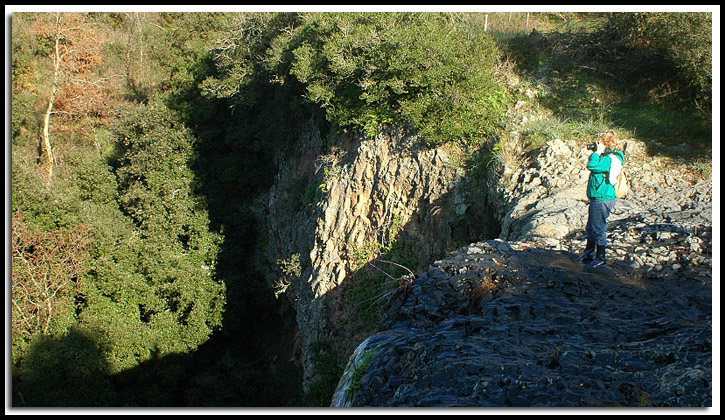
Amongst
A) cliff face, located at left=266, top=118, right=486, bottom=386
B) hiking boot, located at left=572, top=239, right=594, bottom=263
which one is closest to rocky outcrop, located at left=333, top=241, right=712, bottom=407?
hiking boot, located at left=572, top=239, right=594, bottom=263

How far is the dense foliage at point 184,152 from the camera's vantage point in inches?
461

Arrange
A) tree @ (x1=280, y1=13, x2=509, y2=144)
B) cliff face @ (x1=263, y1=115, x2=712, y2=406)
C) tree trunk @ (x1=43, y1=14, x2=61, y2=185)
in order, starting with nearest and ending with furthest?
1. cliff face @ (x1=263, y1=115, x2=712, y2=406)
2. tree @ (x1=280, y1=13, x2=509, y2=144)
3. tree trunk @ (x1=43, y1=14, x2=61, y2=185)

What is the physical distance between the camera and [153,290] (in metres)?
16.7

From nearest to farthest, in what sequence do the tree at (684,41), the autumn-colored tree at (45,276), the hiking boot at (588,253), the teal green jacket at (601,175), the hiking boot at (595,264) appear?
the teal green jacket at (601,175)
the hiking boot at (595,264)
the hiking boot at (588,253)
the tree at (684,41)
the autumn-colored tree at (45,276)

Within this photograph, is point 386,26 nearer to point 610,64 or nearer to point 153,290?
point 610,64

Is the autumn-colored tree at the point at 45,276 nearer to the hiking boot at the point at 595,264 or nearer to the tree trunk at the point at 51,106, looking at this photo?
the tree trunk at the point at 51,106

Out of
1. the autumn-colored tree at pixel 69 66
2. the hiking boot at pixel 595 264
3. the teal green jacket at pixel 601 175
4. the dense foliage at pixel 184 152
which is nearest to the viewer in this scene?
the teal green jacket at pixel 601 175

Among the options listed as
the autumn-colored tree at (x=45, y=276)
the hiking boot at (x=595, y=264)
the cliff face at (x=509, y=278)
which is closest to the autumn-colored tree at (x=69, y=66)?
the autumn-colored tree at (x=45, y=276)

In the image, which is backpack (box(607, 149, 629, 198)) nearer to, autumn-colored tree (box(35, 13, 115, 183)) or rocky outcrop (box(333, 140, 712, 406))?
rocky outcrop (box(333, 140, 712, 406))

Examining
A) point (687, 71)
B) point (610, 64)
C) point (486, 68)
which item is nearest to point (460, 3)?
point (486, 68)

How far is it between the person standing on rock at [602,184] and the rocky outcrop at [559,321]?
1.41 feet

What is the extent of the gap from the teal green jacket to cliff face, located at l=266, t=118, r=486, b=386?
432 cm

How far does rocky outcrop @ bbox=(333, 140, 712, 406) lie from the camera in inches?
171

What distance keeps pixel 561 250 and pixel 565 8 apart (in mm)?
2924
